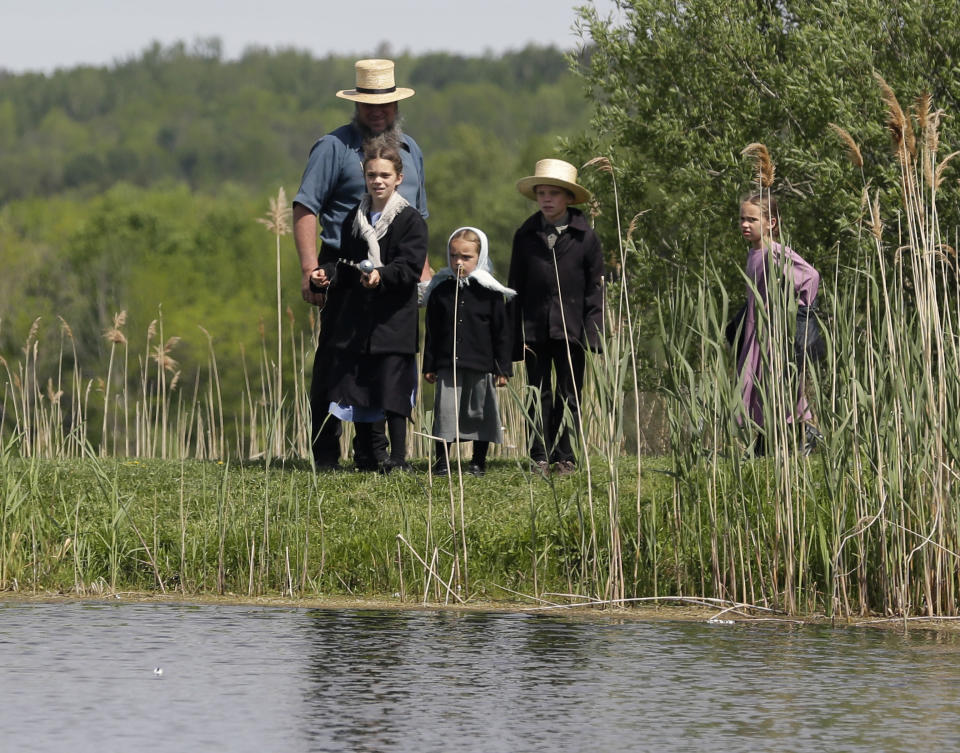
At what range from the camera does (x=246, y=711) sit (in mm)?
4863

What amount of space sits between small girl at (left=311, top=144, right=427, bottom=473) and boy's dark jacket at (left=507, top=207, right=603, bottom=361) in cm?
57

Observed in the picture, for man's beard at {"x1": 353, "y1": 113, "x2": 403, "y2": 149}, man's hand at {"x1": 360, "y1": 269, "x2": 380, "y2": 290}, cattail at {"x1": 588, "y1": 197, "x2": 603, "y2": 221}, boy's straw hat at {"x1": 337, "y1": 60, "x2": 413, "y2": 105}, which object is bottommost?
man's hand at {"x1": 360, "y1": 269, "x2": 380, "y2": 290}

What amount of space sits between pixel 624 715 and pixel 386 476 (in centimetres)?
405

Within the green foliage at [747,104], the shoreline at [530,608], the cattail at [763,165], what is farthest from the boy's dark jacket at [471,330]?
the green foliage at [747,104]

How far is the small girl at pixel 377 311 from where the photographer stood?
9.02 metres

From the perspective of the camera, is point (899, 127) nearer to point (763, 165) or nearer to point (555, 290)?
point (763, 165)

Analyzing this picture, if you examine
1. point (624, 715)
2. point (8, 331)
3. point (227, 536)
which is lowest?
point (624, 715)

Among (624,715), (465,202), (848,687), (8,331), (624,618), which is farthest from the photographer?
(465,202)

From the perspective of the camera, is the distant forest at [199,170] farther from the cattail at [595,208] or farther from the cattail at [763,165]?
the cattail at [763,165]

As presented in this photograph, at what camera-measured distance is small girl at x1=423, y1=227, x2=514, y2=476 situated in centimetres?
919

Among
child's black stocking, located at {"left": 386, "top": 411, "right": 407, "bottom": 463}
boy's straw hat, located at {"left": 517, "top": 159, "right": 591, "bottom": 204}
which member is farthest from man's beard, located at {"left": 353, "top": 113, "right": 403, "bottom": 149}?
child's black stocking, located at {"left": 386, "top": 411, "right": 407, "bottom": 463}

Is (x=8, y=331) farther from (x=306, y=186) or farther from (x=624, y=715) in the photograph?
(x=624, y=715)

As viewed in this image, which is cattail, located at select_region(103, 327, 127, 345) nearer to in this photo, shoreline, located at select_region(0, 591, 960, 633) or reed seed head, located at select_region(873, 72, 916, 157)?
shoreline, located at select_region(0, 591, 960, 633)

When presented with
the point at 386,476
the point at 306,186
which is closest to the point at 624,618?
the point at 386,476
